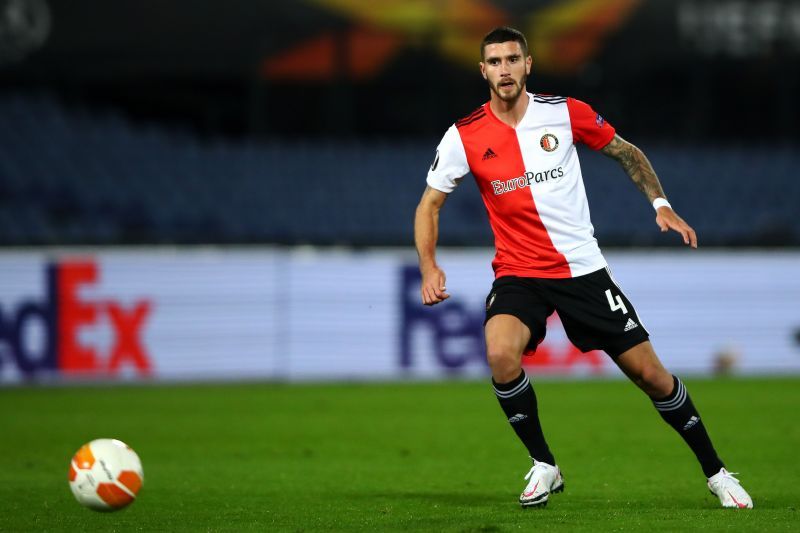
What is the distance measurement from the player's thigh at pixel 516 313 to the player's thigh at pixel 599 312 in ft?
0.35

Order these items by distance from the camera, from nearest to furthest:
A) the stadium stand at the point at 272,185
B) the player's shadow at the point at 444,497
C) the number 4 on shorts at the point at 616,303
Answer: the number 4 on shorts at the point at 616,303 < the player's shadow at the point at 444,497 < the stadium stand at the point at 272,185

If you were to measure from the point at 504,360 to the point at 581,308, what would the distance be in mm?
505

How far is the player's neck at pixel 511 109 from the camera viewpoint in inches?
253

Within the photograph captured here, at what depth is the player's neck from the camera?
644 centimetres

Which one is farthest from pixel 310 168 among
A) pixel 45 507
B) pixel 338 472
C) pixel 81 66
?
pixel 45 507

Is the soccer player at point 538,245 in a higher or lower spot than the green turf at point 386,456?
higher

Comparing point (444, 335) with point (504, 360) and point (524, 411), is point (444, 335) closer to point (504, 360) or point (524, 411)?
point (524, 411)

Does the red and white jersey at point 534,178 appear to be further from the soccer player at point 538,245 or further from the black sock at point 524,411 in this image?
the black sock at point 524,411

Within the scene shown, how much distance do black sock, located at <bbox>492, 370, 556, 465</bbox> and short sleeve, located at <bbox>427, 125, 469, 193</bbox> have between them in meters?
1.10

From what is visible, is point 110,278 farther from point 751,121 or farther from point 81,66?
point 751,121

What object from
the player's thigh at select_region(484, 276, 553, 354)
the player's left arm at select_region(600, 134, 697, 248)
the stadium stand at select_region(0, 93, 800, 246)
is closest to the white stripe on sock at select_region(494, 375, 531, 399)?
the player's thigh at select_region(484, 276, 553, 354)

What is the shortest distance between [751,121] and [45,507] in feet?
71.6

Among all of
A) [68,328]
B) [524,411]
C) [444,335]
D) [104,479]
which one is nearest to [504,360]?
[524,411]

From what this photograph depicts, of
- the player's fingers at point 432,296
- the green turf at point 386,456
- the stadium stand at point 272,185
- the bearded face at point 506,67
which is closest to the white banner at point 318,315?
the green turf at point 386,456
